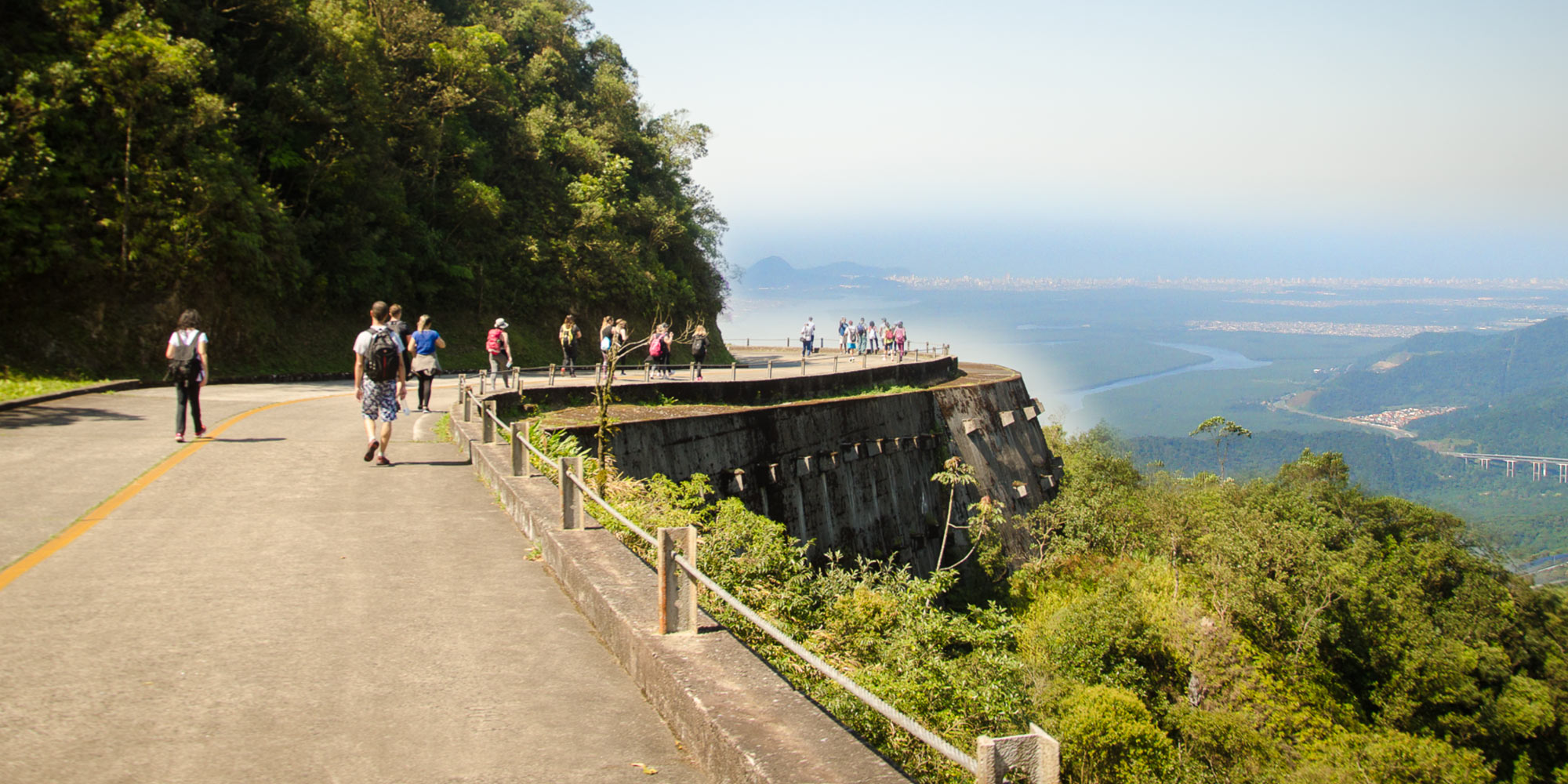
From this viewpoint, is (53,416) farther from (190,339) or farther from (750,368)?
(750,368)

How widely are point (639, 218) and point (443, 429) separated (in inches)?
1258

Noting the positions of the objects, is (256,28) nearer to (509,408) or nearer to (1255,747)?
(509,408)

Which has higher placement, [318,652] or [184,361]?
[184,361]

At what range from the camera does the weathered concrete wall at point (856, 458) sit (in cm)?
1827

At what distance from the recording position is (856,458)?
2450cm

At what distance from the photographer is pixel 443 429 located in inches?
603

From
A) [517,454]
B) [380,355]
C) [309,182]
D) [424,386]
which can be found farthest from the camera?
[309,182]

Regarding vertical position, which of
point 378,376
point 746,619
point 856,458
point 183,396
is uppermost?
point 378,376

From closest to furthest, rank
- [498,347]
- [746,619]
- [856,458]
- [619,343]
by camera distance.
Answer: [746,619] → [498,347] → [619,343] → [856,458]

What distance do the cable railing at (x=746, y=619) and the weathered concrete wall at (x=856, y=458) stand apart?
7436 mm

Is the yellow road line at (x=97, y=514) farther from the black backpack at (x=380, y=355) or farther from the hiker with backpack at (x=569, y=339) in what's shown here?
the hiker with backpack at (x=569, y=339)

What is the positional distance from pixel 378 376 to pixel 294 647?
257 inches

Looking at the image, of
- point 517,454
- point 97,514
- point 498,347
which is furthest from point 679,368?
point 97,514

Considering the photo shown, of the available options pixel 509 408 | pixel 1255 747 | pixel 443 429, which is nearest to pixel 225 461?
pixel 443 429
